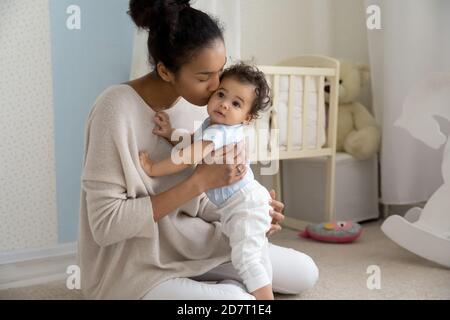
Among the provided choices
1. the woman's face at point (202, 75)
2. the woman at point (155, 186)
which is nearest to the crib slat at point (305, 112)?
the woman at point (155, 186)

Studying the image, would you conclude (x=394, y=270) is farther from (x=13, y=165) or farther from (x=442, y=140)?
(x=13, y=165)

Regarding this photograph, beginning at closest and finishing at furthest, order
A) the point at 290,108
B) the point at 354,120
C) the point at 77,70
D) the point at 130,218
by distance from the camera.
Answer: the point at 130,218 → the point at 77,70 → the point at 290,108 → the point at 354,120

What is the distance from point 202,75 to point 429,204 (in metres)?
1.04

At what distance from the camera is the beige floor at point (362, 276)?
4.72 ft

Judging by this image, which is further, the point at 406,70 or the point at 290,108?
the point at 406,70

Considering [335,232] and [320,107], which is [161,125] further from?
[320,107]

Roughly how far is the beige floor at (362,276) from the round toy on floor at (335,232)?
0.03 m

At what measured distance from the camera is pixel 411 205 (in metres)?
2.40

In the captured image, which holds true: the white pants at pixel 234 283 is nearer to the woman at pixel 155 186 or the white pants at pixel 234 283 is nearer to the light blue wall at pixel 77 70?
the woman at pixel 155 186

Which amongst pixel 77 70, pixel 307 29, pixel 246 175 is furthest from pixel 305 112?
pixel 246 175

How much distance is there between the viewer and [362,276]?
5.23 ft

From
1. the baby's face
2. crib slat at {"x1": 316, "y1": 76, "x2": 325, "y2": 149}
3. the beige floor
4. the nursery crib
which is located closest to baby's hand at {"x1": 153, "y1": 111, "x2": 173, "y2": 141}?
the baby's face

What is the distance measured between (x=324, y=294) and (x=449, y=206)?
57 centimetres

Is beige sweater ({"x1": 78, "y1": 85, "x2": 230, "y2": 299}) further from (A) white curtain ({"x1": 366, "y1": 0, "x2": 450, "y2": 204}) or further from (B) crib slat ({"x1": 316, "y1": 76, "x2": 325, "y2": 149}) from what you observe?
(A) white curtain ({"x1": 366, "y1": 0, "x2": 450, "y2": 204})
